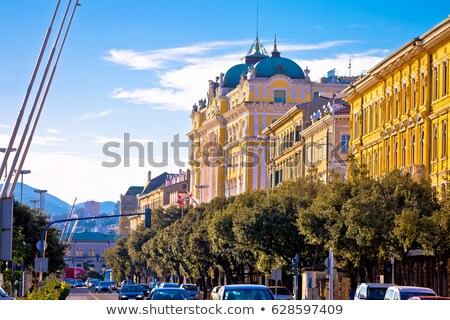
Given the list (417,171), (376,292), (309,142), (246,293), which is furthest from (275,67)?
(246,293)

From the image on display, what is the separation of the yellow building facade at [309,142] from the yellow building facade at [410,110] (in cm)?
461

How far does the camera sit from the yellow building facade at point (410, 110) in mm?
72250

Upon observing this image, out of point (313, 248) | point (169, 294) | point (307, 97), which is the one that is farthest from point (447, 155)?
point (307, 97)

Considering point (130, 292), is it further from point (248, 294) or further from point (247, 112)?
point (247, 112)

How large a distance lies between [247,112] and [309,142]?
42.3 meters

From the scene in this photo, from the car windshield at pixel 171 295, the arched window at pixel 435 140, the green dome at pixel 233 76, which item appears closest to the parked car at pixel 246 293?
the car windshield at pixel 171 295

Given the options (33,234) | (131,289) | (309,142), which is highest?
(309,142)

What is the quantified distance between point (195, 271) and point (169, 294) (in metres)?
69.8

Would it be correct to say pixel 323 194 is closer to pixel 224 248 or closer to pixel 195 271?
pixel 224 248

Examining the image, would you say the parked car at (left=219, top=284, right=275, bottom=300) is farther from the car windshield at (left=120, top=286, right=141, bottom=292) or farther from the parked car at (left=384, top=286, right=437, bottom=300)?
the car windshield at (left=120, top=286, right=141, bottom=292)

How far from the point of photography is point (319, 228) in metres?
70.9

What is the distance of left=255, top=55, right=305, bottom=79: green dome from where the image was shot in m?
162

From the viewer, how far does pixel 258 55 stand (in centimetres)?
17412

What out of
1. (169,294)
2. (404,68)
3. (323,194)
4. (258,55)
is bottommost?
(169,294)
